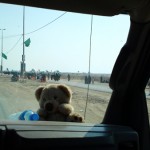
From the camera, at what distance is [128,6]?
10.3 feet

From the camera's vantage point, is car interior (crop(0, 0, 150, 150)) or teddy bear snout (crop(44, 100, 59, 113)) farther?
teddy bear snout (crop(44, 100, 59, 113))

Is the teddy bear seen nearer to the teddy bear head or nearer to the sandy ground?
the teddy bear head

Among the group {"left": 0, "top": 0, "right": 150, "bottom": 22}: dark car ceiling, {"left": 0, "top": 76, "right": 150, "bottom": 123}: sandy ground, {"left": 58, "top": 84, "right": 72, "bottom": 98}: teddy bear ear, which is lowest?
{"left": 0, "top": 76, "right": 150, "bottom": 123}: sandy ground

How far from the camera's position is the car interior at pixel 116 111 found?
253 cm

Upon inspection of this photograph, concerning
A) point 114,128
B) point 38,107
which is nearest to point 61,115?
point 38,107

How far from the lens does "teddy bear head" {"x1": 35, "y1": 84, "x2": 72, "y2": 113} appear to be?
374 cm

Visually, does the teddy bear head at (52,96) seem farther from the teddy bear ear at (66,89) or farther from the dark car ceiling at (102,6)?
the dark car ceiling at (102,6)

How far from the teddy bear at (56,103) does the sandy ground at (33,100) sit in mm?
119

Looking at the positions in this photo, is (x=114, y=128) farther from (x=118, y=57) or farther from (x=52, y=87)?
(x=52, y=87)

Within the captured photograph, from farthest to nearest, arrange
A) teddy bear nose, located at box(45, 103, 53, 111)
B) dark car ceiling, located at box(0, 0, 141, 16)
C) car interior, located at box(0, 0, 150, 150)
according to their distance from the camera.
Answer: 1. teddy bear nose, located at box(45, 103, 53, 111)
2. dark car ceiling, located at box(0, 0, 141, 16)
3. car interior, located at box(0, 0, 150, 150)

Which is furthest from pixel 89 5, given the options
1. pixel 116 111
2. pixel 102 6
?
pixel 116 111

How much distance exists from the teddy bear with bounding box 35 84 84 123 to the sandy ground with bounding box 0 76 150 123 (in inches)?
4.7

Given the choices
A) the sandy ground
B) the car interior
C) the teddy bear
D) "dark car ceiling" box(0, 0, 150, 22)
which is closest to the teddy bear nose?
the teddy bear

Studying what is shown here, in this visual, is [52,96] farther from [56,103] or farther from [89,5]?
[89,5]
